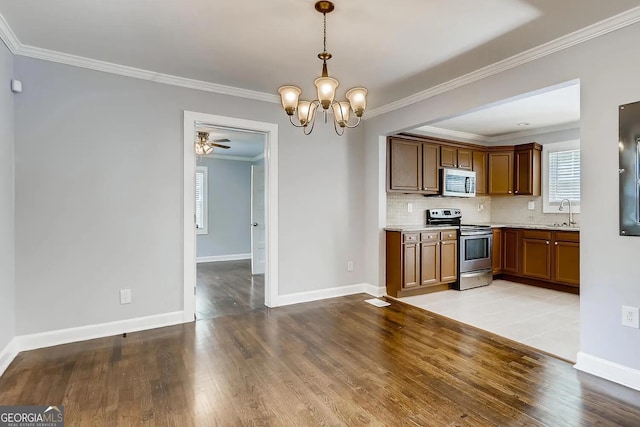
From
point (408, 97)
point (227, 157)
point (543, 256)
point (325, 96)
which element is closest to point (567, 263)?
point (543, 256)

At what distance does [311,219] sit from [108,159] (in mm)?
2302

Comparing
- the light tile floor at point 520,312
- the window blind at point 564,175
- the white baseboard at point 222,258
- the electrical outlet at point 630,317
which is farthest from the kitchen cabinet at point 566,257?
the white baseboard at point 222,258

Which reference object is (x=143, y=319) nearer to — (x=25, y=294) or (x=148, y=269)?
(x=148, y=269)

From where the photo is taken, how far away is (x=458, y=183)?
17.8 ft

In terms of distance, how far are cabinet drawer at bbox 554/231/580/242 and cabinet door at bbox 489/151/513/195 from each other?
1.12 m

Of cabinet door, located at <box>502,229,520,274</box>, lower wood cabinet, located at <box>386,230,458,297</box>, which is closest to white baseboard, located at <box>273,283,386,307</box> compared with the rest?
lower wood cabinet, located at <box>386,230,458,297</box>

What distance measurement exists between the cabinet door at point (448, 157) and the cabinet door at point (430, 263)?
142 cm

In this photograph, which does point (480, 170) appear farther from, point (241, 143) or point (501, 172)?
point (241, 143)

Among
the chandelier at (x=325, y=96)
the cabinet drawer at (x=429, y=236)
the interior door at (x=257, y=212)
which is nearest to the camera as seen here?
the chandelier at (x=325, y=96)

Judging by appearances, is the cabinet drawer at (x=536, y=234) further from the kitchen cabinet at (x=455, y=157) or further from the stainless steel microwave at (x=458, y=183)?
the kitchen cabinet at (x=455, y=157)

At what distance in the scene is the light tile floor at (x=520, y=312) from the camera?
3.06 meters

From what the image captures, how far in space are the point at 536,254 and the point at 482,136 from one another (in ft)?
7.52

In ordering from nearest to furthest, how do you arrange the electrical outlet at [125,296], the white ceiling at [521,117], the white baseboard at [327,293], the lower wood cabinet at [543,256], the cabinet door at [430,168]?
1. the electrical outlet at [125,296]
2. the white ceiling at [521,117]
3. the white baseboard at [327,293]
4. the lower wood cabinet at [543,256]
5. the cabinet door at [430,168]

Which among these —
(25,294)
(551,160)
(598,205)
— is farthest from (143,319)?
(551,160)
